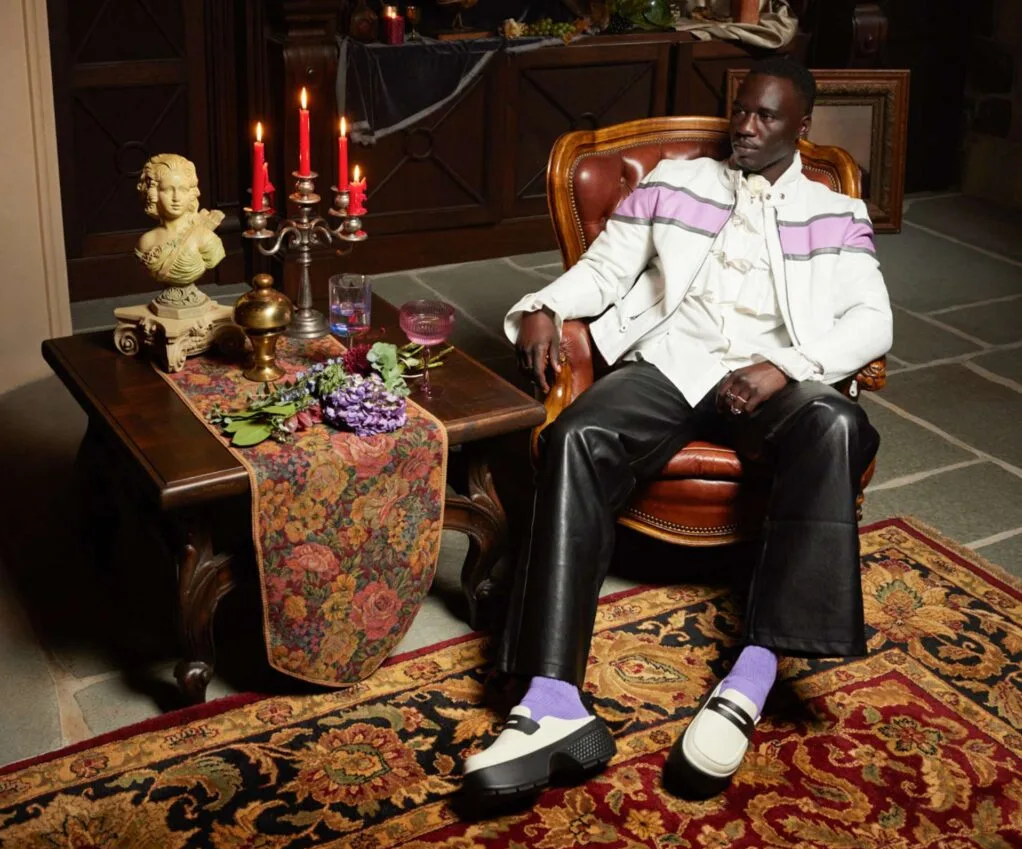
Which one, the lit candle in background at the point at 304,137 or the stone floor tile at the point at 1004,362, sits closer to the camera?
the lit candle in background at the point at 304,137

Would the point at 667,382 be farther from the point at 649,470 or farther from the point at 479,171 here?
the point at 479,171

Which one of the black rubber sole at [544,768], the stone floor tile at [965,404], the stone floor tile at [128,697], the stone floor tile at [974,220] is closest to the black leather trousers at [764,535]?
the black rubber sole at [544,768]

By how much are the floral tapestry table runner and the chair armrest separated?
1.28ft

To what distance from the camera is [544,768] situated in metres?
2.47

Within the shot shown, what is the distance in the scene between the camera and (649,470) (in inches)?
116

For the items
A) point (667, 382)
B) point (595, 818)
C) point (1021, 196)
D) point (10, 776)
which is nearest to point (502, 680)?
point (595, 818)

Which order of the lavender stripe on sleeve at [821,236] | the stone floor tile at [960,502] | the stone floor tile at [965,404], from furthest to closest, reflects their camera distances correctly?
the stone floor tile at [965,404], the stone floor tile at [960,502], the lavender stripe on sleeve at [821,236]

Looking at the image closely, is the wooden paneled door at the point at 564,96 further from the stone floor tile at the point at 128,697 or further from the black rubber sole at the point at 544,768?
the black rubber sole at the point at 544,768

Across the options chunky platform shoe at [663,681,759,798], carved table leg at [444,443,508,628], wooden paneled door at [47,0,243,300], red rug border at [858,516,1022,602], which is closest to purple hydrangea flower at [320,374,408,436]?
carved table leg at [444,443,508,628]

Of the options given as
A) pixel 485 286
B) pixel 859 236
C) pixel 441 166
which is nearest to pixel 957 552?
Answer: pixel 859 236

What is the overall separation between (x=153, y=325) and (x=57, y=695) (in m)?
0.78

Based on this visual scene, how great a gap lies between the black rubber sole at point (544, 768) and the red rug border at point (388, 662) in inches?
19.6

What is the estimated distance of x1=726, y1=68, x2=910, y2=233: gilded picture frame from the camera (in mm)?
4734

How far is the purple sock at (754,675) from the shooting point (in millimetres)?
2646
